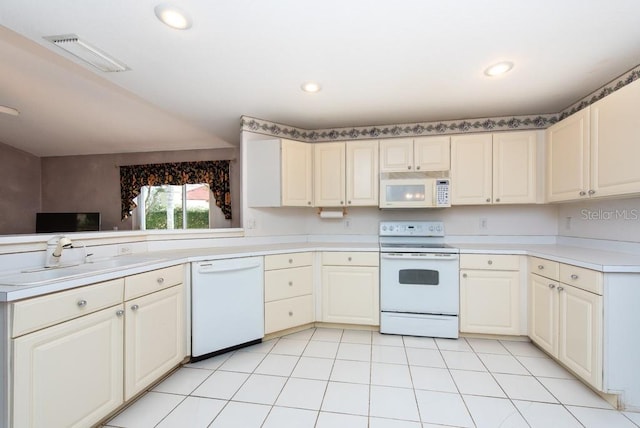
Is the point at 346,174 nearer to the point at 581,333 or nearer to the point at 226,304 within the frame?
the point at 226,304

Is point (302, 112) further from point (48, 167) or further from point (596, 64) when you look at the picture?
point (48, 167)

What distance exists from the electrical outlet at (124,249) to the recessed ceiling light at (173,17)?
1608 mm

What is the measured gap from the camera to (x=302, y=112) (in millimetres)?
2896

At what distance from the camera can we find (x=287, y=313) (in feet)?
8.86

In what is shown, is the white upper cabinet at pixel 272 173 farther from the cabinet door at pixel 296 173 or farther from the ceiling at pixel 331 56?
the ceiling at pixel 331 56

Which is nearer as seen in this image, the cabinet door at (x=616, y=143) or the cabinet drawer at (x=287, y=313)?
the cabinet door at (x=616, y=143)

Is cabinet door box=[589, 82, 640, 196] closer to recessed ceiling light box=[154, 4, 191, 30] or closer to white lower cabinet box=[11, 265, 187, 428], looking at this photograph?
recessed ceiling light box=[154, 4, 191, 30]

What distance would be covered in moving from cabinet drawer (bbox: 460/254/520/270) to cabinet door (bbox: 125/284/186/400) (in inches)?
96.5

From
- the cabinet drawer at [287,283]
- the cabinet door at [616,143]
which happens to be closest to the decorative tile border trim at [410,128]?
the cabinet door at [616,143]

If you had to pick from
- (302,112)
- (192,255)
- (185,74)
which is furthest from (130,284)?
(302,112)

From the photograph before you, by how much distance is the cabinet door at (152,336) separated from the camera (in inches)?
64.7

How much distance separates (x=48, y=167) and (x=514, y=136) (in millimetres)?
7720

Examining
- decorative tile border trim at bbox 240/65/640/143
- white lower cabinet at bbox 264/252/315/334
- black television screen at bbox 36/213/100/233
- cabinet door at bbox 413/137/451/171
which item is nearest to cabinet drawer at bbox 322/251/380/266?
white lower cabinet at bbox 264/252/315/334

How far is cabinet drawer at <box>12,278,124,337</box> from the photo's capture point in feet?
3.74
